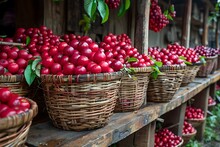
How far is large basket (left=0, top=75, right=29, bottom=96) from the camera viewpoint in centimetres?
129

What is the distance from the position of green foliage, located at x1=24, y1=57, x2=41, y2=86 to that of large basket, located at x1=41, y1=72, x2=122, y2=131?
→ 6 cm

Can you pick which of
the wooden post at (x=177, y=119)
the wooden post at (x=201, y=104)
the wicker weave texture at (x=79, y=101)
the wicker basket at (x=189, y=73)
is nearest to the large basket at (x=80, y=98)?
the wicker weave texture at (x=79, y=101)

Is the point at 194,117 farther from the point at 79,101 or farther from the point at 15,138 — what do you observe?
the point at 15,138

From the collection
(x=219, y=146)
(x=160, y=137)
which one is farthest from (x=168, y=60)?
(x=219, y=146)

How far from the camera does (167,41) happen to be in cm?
669

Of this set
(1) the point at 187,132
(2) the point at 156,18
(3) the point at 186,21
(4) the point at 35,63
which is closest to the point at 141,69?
(4) the point at 35,63

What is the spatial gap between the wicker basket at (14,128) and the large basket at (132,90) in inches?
35.6

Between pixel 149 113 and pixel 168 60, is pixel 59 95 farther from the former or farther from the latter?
pixel 168 60

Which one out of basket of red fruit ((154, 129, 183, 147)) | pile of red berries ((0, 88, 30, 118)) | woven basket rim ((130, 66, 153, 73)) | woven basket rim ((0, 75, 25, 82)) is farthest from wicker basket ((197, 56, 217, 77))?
pile of red berries ((0, 88, 30, 118))

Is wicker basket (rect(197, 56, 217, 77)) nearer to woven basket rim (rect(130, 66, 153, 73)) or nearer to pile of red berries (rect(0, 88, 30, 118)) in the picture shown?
woven basket rim (rect(130, 66, 153, 73))

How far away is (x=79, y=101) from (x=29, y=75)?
1.00 ft

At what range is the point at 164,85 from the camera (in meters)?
2.19

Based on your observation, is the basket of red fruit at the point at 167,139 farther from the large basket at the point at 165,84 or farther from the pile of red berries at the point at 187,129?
the large basket at the point at 165,84

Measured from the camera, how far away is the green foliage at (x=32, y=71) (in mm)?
1349
